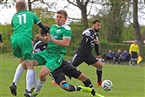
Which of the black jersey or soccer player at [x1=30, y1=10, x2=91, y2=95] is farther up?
soccer player at [x1=30, y1=10, x2=91, y2=95]

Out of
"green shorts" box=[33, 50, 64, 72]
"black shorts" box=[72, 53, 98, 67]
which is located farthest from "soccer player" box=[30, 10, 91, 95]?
"black shorts" box=[72, 53, 98, 67]

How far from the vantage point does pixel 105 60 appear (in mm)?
45156

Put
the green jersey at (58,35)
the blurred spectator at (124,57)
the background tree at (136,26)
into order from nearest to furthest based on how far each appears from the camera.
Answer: the green jersey at (58,35) → the blurred spectator at (124,57) → the background tree at (136,26)

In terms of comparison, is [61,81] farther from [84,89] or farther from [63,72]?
[84,89]

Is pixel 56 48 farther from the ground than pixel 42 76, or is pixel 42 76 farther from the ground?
pixel 56 48

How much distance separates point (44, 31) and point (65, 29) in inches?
20.8

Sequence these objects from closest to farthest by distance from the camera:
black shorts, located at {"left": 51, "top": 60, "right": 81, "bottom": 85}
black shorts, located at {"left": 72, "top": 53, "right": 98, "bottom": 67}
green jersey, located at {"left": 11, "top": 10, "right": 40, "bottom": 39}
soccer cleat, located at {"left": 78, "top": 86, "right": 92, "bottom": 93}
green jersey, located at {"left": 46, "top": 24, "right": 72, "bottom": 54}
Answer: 1. green jersey, located at {"left": 46, "top": 24, "right": 72, "bottom": 54}
2. black shorts, located at {"left": 51, "top": 60, "right": 81, "bottom": 85}
3. green jersey, located at {"left": 11, "top": 10, "right": 40, "bottom": 39}
4. soccer cleat, located at {"left": 78, "top": 86, "right": 92, "bottom": 93}
5. black shorts, located at {"left": 72, "top": 53, "right": 98, "bottom": 67}

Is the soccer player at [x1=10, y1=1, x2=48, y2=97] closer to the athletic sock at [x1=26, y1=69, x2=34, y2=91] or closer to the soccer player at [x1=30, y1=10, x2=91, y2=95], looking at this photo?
the athletic sock at [x1=26, y1=69, x2=34, y2=91]

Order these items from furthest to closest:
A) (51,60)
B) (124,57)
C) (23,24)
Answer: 1. (124,57)
2. (23,24)
3. (51,60)

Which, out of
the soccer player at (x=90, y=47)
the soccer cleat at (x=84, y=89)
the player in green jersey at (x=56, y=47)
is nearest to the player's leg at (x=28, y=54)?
the player in green jersey at (x=56, y=47)

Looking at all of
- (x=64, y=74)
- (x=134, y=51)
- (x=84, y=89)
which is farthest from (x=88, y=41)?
(x=134, y=51)

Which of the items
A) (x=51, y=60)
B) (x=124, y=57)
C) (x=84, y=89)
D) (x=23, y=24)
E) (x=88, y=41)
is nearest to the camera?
(x=51, y=60)

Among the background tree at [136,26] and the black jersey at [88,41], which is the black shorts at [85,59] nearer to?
the black jersey at [88,41]

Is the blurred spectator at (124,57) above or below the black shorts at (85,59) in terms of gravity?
below
